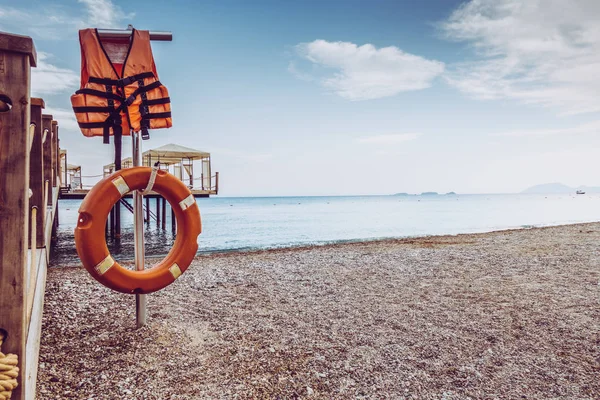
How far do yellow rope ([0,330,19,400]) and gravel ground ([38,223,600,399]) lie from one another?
1311 mm

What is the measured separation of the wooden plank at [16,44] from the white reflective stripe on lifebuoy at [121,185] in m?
1.23

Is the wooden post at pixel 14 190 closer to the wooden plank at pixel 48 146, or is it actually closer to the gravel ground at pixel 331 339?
the gravel ground at pixel 331 339

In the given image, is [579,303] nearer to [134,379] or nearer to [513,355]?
[513,355]

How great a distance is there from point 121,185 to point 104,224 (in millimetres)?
265

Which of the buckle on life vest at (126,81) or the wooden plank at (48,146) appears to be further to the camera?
the wooden plank at (48,146)

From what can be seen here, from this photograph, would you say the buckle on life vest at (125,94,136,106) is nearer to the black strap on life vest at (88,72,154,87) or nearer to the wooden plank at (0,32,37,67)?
the black strap on life vest at (88,72,154,87)

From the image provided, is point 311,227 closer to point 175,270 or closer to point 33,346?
point 175,270

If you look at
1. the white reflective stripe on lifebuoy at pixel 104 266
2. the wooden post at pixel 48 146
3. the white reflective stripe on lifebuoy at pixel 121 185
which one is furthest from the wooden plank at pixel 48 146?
the white reflective stripe on lifebuoy at pixel 104 266

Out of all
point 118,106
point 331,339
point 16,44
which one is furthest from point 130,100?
point 331,339

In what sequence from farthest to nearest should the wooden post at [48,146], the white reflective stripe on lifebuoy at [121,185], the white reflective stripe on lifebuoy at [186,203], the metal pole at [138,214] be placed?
the wooden post at [48,146] → the metal pole at [138,214] → the white reflective stripe on lifebuoy at [186,203] → the white reflective stripe on lifebuoy at [121,185]

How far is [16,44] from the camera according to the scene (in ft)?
4.51

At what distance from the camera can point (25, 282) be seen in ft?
4.92

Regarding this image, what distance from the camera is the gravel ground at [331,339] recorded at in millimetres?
2752

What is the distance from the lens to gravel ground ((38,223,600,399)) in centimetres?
275
